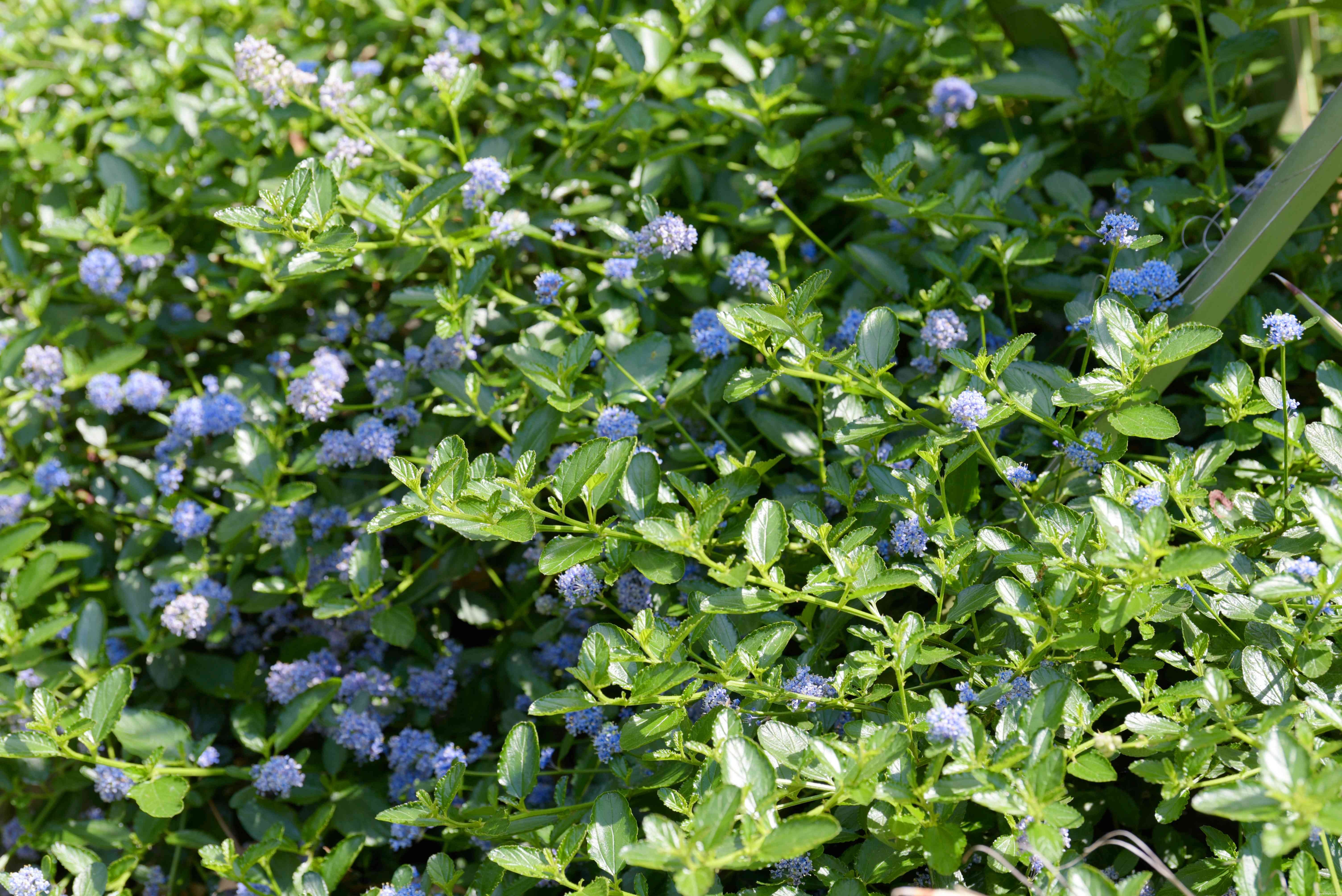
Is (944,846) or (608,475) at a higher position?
(608,475)

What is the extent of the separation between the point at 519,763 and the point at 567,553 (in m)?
0.32

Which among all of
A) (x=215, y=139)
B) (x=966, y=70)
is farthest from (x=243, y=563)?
(x=966, y=70)

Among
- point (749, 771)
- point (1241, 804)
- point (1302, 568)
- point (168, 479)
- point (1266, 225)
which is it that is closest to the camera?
point (1241, 804)

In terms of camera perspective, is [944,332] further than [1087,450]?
Yes

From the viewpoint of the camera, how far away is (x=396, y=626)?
184 centimetres

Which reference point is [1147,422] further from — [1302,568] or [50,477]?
[50,477]

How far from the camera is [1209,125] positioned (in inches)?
74.2

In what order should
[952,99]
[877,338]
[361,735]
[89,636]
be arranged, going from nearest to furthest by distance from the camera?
1. [877,338]
2. [361,735]
3. [89,636]
4. [952,99]

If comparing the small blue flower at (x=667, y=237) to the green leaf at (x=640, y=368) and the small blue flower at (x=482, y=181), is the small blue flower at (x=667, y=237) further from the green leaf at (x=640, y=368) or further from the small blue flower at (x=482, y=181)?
the small blue flower at (x=482, y=181)

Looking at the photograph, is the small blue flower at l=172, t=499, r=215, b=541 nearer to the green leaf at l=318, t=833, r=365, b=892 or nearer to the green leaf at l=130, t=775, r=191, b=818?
the green leaf at l=130, t=775, r=191, b=818

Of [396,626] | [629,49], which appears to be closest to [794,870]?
[396,626]

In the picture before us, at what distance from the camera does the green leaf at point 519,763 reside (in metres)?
1.44

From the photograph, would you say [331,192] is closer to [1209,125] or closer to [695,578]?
[695,578]

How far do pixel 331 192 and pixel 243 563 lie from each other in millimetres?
898
